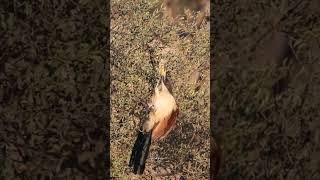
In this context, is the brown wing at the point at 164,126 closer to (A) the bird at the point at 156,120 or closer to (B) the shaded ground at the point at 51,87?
(A) the bird at the point at 156,120

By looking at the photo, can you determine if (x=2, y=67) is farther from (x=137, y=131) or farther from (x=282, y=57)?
(x=282, y=57)

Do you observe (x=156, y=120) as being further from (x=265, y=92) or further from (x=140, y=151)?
(x=265, y=92)

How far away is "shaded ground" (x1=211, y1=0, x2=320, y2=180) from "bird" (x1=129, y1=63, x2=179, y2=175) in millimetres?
203

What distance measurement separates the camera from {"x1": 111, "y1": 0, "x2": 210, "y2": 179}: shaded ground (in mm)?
2359

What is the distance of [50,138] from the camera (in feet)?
7.61

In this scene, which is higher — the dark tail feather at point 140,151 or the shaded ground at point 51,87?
the shaded ground at point 51,87

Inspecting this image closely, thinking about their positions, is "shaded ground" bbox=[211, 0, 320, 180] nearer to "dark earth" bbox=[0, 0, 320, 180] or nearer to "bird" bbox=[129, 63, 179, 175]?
"dark earth" bbox=[0, 0, 320, 180]

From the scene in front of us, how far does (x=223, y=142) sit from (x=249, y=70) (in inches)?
13.3

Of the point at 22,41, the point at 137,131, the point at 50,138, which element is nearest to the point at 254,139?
the point at 137,131

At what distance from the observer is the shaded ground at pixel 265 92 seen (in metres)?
2.43

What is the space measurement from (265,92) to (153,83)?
1.64 ft

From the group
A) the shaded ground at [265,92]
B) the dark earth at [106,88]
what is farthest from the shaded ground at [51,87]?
the shaded ground at [265,92]

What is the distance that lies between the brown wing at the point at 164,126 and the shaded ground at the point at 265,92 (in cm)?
19

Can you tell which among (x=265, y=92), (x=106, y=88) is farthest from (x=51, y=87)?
(x=265, y=92)
